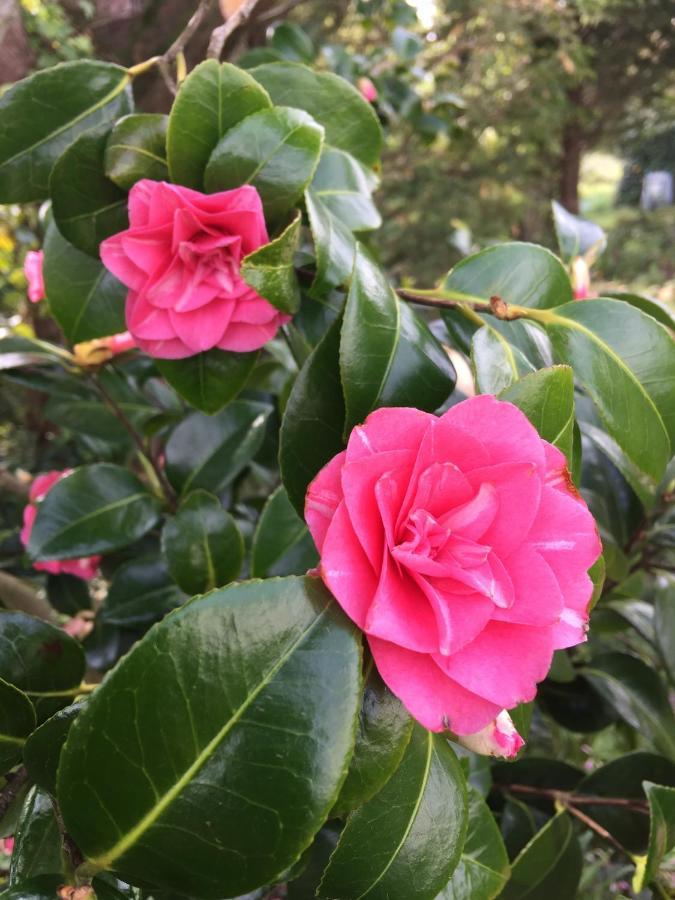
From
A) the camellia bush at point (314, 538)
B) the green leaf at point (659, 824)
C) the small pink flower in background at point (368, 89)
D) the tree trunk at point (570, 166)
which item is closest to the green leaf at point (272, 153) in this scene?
the camellia bush at point (314, 538)

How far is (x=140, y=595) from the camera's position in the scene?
32.5 inches

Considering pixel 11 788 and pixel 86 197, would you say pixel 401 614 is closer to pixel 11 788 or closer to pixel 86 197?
pixel 11 788

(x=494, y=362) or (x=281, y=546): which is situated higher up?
(x=494, y=362)

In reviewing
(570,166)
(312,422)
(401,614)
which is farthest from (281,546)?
(570,166)

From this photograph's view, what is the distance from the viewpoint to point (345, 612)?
0.34 meters

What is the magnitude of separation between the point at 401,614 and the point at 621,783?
62 centimetres

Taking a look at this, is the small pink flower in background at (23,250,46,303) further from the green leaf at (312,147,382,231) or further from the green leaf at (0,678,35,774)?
the green leaf at (0,678,35,774)

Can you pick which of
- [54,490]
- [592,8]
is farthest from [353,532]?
[592,8]

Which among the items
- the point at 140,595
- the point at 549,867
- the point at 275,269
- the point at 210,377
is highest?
the point at 275,269

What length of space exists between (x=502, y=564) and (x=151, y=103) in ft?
5.05

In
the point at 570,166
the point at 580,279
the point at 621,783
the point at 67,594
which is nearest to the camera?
the point at 621,783

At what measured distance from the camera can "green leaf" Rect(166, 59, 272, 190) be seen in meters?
0.51

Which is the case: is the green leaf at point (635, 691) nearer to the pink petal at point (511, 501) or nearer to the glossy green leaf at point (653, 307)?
the glossy green leaf at point (653, 307)

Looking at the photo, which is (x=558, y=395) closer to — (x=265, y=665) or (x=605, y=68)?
(x=265, y=665)
